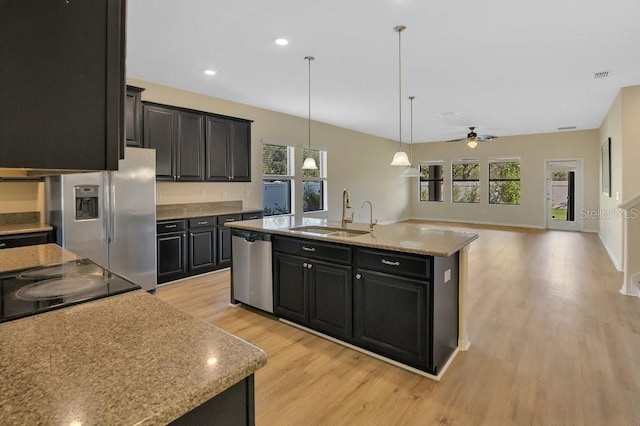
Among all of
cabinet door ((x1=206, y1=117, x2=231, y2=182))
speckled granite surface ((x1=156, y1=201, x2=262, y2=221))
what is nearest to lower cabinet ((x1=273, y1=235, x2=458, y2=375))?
speckled granite surface ((x1=156, y1=201, x2=262, y2=221))

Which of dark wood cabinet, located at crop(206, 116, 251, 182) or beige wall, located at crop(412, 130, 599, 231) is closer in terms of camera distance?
dark wood cabinet, located at crop(206, 116, 251, 182)

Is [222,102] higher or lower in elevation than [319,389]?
higher

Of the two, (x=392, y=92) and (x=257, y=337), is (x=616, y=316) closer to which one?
(x=257, y=337)

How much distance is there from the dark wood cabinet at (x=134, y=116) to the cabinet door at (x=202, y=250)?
1348mm

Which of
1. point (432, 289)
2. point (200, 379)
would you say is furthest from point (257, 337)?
point (200, 379)

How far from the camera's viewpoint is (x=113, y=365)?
0.82 m

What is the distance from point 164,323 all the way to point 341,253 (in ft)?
5.91

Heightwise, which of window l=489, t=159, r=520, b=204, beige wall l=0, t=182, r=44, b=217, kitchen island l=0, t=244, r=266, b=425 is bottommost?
kitchen island l=0, t=244, r=266, b=425

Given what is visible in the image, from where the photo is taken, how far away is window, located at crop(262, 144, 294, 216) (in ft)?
21.4

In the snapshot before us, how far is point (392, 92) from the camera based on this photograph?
5.45 metres

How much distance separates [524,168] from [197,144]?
910cm

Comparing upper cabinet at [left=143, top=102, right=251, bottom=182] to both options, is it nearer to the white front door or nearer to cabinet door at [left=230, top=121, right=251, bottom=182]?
cabinet door at [left=230, top=121, right=251, bottom=182]

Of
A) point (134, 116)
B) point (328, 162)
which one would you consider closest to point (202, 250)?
point (134, 116)

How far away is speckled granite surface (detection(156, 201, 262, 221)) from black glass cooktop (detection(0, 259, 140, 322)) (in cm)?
291
